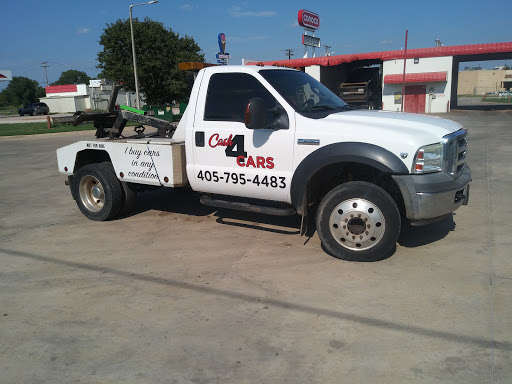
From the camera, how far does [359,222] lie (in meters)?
4.50

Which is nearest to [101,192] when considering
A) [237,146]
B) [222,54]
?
[237,146]

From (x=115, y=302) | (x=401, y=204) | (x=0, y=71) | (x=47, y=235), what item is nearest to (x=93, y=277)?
(x=115, y=302)

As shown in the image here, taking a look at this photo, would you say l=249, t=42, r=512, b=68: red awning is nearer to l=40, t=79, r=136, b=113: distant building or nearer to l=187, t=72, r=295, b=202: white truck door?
l=187, t=72, r=295, b=202: white truck door

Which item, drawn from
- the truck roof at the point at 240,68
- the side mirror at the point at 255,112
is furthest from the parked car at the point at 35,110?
the side mirror at the point at 255,112

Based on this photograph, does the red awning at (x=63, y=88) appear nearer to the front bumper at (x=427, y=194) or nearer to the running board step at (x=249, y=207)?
the running board step at (x=249, y=207)

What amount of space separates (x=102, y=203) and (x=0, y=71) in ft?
237

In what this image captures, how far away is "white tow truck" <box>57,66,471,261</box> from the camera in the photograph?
4.28 meters

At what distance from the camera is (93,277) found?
173 inches

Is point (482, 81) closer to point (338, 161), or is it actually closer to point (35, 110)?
point (35, 110)

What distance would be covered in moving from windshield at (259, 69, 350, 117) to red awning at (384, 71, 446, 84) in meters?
29.7

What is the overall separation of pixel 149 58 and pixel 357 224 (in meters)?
33.2

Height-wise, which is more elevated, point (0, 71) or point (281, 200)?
point (0, 71)

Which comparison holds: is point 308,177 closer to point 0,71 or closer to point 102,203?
point 102,203

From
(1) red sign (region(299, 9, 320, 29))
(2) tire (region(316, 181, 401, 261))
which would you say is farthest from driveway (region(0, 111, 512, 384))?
(1) red sign (region(299, 9, 320, 29))
